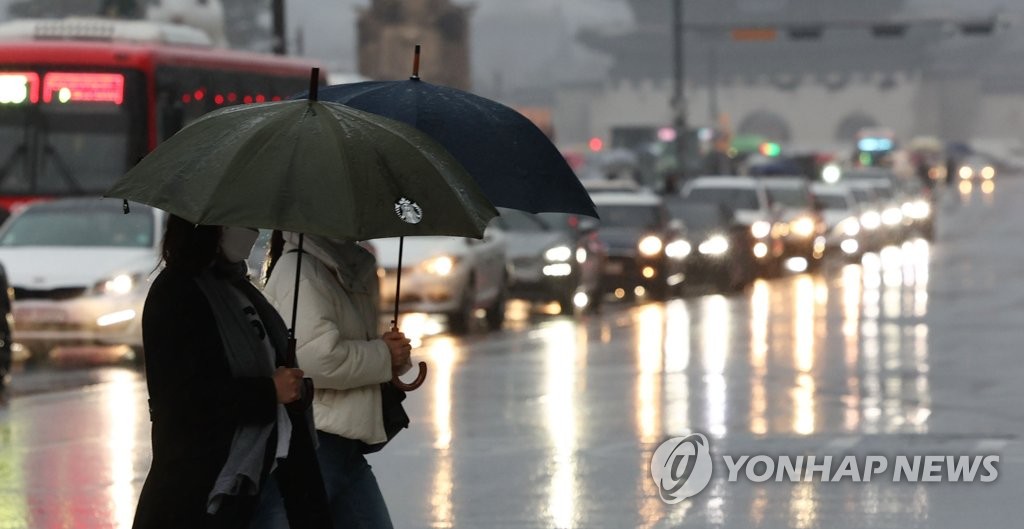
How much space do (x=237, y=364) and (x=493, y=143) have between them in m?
1.80

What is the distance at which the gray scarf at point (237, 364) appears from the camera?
545 cm

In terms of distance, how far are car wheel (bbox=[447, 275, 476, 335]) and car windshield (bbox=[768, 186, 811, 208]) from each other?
17500 millimetres

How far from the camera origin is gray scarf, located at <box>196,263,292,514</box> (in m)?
5.45

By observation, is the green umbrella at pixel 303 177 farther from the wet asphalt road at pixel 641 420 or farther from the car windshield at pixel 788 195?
the car windshield at pixel 788 195

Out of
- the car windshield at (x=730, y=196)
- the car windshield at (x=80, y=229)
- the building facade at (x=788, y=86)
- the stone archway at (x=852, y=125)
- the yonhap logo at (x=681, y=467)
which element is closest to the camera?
the yonhap logo at (x=681, y=467)

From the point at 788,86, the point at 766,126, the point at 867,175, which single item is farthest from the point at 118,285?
the point at 766,126

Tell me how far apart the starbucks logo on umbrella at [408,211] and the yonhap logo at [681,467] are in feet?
16.4

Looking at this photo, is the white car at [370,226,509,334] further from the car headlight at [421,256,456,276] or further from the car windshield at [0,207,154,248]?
the car windshield at [0,207,154,248]

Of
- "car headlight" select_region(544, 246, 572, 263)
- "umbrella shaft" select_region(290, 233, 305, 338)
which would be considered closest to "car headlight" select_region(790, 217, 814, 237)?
"car headlight" select_region(544, 246, 572, 263)

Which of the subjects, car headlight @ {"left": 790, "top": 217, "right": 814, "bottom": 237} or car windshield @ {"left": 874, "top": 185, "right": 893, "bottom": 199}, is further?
car windshield @ {"left": 874, "top": 185, "right": 893, "bottom": 199}

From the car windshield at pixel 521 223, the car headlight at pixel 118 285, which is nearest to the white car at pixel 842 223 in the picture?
the car windshield at pixel 521 223

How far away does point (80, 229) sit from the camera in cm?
1998

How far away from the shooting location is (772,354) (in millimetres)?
19094

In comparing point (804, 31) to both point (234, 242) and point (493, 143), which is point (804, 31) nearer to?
point (493, 143)
